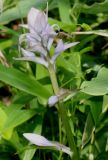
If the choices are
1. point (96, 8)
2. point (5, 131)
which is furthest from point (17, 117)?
point (96, 8)

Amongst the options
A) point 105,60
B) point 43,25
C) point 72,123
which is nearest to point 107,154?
point 72,123

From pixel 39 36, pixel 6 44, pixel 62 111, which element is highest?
pixel 39 36

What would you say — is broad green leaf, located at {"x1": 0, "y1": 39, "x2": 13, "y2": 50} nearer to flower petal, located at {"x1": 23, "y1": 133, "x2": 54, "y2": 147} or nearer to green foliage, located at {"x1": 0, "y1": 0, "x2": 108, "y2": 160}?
green foliage, located at {"x1": 0, "y1": 0, "x2": 108, "y2": 160}

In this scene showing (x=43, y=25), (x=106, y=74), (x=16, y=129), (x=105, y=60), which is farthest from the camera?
(x=105, y=60)

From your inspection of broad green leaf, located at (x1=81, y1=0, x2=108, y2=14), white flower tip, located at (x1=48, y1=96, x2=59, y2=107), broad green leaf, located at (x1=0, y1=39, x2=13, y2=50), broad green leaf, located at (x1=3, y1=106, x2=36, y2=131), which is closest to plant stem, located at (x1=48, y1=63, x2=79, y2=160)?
white flower tip, located at (x1=48, y1=96, x2=59, y2=107)

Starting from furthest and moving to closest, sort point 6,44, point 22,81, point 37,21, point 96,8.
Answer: point 6,44 < point 96,8 < point 22,81 < point 37,21

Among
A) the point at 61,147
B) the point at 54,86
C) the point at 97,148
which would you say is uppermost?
the point at 54,86

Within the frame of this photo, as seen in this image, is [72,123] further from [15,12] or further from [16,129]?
[15,12]

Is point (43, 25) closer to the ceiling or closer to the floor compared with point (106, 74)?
closer to the ceiling

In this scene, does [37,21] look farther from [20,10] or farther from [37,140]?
[20,10]
